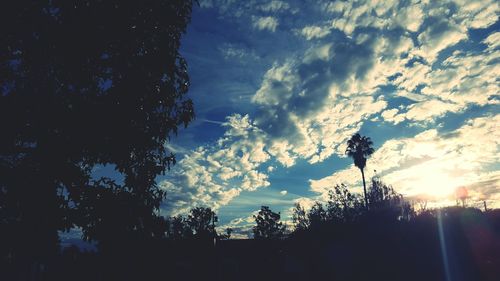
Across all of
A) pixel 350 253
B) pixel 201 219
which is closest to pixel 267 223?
pixel 201 219

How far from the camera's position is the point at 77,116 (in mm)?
6035

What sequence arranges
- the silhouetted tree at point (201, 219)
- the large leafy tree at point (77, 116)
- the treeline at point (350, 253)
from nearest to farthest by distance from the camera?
the large leafy tree at point (77, 116)
the treeline at point (350, 253)
the silhouetted tree at point (201, 219)

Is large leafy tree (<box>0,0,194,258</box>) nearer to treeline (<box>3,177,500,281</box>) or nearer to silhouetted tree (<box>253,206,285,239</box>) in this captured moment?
treeline (<box>3,177,500,281</box>)

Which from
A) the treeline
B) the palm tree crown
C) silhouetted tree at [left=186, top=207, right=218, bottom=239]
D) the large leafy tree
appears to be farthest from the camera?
silhouetted tree at [left=186, top=207, right=218, bottom=239]

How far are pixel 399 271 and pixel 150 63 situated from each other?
2703cm

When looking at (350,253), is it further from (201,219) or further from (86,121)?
(201,219)

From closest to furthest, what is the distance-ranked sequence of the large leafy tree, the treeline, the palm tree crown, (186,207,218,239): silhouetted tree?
the large leafy tree < the treeline < the palm tree crown < (186,207,218,239): silhouetted tree

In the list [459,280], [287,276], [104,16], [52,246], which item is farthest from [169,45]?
[287,276]

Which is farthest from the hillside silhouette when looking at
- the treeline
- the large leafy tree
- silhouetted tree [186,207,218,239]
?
silhouetted tree [186,207,218,239]

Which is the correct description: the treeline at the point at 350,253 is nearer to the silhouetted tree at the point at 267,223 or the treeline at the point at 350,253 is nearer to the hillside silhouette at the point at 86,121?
the hillside silhouette at the point at 86,121

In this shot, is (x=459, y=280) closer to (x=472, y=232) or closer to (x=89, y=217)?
(x=472, y=232)

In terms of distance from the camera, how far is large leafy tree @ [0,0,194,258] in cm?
589

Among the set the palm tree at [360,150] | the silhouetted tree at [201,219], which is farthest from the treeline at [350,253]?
the silhouetted tree at [201,219]

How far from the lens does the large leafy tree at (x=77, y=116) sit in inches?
232
